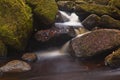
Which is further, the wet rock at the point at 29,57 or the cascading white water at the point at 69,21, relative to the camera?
the cascading white water at the point at 69,21

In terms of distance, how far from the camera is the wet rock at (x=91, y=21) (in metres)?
14.4

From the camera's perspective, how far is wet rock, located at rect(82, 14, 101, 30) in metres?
14.4

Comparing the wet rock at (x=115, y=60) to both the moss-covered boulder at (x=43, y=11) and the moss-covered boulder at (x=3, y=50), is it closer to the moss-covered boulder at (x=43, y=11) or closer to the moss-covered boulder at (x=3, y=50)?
the moss-covered boulder at (x=43, y=11)

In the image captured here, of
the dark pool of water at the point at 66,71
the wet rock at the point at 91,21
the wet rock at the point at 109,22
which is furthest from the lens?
the wet rock at the point at 91,21

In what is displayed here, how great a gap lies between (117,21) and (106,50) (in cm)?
285

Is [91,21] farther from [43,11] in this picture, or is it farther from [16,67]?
[16,67]

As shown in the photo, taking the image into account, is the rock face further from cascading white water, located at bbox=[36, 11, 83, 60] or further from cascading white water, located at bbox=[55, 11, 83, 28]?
cascading white water, located at bbox=[55, 11, 83, 28]

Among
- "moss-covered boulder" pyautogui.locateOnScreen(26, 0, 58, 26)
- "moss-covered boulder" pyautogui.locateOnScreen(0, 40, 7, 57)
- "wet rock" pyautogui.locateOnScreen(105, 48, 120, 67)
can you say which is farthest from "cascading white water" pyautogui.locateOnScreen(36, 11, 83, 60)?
"wet rock" pyautogui.locateOnScreen(105, 48, 120, 67)

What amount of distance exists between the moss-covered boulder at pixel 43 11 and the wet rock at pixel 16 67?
9.87ft

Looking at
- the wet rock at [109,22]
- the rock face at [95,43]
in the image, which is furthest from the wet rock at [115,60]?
the wet rock at [109,22]

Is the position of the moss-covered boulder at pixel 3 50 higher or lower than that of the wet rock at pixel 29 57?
higher

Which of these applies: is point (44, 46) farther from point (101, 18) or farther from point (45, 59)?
point (101, 18)

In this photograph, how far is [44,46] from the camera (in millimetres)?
13367

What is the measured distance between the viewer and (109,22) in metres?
14.1
